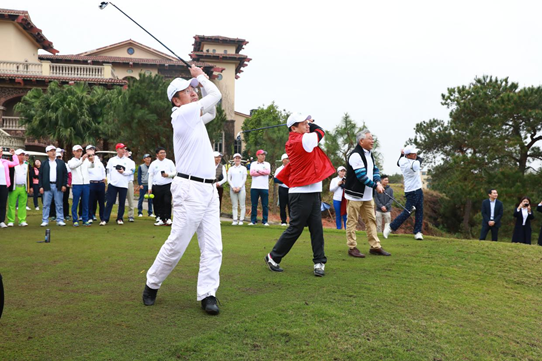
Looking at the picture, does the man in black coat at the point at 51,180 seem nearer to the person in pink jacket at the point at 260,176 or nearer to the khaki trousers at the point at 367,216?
the person in pink jacket at the point at 260,176

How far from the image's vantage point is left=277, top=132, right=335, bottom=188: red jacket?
674cm

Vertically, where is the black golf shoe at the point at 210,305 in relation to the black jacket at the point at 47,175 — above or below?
below

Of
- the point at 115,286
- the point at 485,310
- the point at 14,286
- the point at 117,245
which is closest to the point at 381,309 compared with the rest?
the point at 485,310

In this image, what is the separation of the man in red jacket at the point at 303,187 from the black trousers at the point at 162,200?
7.65 metres

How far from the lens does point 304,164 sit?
6.80 meters

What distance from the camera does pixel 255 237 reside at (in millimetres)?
11078

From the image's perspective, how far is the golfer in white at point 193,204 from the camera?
4891 millimetres

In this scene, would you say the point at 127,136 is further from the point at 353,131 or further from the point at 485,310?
the point at 485,310

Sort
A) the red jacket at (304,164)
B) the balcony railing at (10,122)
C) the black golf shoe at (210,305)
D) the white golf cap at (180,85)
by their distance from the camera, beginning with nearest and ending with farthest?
1. the black golf shoe at (210,305)
2. the white golf cap at (180,85)
3. the red jacket at (304,164)
4. the balcony railing at (10,122)

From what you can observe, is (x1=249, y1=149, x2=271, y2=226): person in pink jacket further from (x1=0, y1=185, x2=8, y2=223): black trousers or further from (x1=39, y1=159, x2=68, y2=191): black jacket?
(x1=0, y1=185, x2=8, y2=223): black trousers

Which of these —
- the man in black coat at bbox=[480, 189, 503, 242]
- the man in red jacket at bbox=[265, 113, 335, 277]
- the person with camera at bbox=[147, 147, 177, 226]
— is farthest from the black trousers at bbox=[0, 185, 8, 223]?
the man in black coat at bbox=[480, 189, 503, 242]

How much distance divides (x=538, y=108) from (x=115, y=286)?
29.8m

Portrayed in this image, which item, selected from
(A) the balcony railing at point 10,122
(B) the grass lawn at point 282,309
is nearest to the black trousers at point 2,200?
(B) the grass lawn at point 282,309

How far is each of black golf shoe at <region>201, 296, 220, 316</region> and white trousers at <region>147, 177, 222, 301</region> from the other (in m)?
0.05
